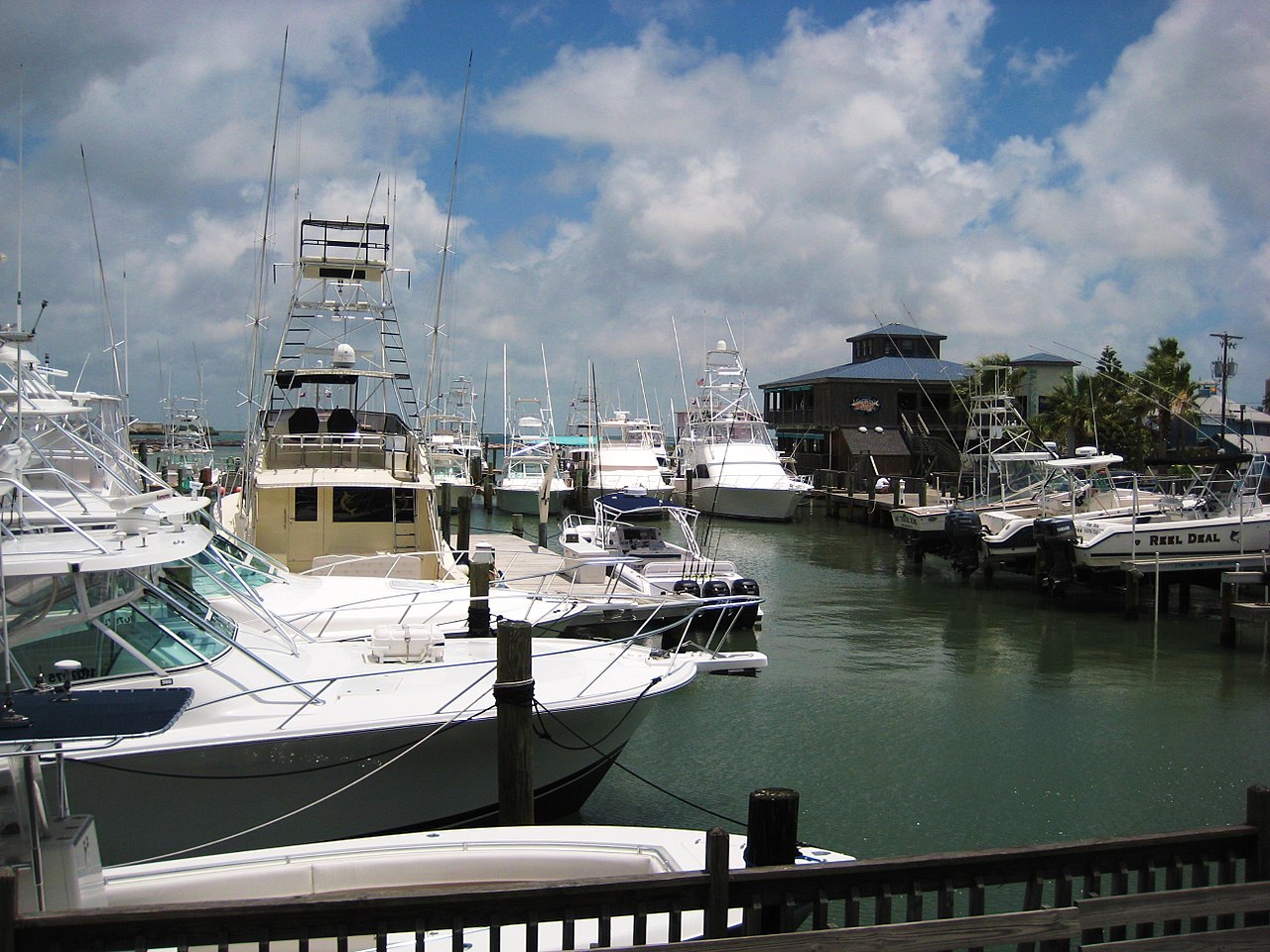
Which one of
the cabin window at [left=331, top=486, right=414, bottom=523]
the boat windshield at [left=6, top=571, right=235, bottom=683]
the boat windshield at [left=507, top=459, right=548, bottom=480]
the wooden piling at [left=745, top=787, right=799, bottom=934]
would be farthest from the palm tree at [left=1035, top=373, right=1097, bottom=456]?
the wooden piling at [left=745, top=787, right=799, bottom=934]

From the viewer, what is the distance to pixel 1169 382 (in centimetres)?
4541

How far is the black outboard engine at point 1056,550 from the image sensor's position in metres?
25.6

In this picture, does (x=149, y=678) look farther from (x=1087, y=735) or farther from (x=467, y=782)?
(x=1087, y=735)

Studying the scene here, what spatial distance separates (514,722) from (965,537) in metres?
23.7

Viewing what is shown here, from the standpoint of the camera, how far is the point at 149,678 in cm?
825

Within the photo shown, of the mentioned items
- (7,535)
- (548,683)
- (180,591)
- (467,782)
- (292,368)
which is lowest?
(467,782)

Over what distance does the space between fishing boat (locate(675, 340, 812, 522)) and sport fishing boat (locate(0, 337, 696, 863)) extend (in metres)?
33.9

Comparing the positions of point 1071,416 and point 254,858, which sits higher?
point 1071,416

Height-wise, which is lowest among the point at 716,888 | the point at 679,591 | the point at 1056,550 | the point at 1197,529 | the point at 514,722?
the point at 679,591

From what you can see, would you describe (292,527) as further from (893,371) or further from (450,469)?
(893,371)

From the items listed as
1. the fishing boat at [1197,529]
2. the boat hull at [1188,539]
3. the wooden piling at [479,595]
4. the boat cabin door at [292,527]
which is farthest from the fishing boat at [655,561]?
the boat hull at [1188,539]

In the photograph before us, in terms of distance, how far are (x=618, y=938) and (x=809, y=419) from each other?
60724 millimetres

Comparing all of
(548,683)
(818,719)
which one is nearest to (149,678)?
(548,683)

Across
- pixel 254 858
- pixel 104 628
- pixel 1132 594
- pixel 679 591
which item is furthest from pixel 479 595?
pixel 1132 594
